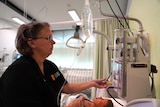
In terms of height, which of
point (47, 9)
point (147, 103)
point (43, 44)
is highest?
point (47, 9)

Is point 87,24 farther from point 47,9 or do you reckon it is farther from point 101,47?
point 47,9

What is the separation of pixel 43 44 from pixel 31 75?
9.1 inches

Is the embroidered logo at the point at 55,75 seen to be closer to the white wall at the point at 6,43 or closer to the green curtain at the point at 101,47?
the green curtain at the point at 101,47

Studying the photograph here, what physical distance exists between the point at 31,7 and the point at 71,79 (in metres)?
2.24

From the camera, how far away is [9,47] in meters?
4.92

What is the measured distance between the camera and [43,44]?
975 mm

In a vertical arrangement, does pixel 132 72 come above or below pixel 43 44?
below

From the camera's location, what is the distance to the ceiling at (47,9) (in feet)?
11.2

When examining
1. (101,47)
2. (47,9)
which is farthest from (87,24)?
(47,9)

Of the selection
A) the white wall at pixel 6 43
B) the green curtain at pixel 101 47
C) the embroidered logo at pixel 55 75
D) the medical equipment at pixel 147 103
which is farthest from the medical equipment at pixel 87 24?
the white wall at pixel 6 43

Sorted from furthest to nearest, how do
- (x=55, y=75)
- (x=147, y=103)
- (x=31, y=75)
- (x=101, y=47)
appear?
(x=101, y=47)
(x=55, y=75)
(x=31, y=75)
(x=147, y=103)

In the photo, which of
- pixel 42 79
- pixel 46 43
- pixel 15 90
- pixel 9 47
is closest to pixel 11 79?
pixel 15 90

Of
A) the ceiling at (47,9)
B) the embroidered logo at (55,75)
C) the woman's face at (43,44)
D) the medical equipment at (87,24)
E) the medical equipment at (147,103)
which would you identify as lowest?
the medical equipment at (147,103)

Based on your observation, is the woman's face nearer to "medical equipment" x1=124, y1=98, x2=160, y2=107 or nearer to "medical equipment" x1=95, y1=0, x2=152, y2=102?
"medical equipment" x1=95, y1=0, x2=152, y2=102
